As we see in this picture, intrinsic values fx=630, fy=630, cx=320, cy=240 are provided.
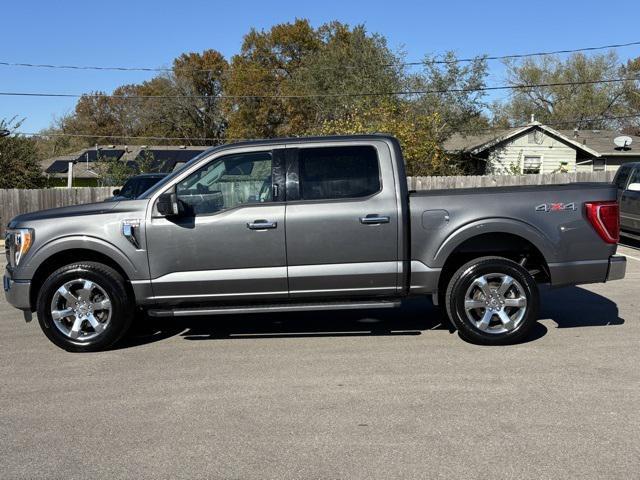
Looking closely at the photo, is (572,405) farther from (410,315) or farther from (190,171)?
(190,171)

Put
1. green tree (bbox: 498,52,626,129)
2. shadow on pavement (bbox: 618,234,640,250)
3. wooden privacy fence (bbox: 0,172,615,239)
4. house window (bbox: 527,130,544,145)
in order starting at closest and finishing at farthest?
shadow on pavement (bbox: 618,234,640,250) → wooden privacy fence (bbox: 0,172,615,239) → house window (bbox: 527,130,544,145) → green tree (bbox: 498,52,626,129)

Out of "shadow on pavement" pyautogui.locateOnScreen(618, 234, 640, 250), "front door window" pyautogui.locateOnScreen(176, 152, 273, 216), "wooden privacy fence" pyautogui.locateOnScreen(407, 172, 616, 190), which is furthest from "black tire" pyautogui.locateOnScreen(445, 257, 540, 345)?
"wooden privacy fence" pyautogui.locateOnScreen(407, 172, 616, 190)

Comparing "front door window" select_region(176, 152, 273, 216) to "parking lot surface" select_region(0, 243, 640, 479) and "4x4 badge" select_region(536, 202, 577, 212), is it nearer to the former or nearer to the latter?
"parking lot surface" select_region(0, 243, 640, 479)

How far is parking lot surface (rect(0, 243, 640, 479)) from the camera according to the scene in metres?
3.77

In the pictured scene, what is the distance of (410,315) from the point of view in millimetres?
7590

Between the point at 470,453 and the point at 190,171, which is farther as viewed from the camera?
the point at 190,171

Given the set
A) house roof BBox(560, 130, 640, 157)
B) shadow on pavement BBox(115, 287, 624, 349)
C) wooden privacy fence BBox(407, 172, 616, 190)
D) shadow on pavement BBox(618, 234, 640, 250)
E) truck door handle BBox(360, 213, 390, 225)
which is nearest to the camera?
truck door handle BBox(360, 213, 390, 225)

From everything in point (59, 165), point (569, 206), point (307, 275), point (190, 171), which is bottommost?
point (307, 275)

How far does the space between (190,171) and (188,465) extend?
311 cm

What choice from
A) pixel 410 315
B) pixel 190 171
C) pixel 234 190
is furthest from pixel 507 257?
pixel 190 171

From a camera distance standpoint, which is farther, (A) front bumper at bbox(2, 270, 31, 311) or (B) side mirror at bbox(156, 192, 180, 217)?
(A) front bumper at bbox(2, 270, 31, 311)

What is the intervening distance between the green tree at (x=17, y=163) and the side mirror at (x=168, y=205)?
19316mm

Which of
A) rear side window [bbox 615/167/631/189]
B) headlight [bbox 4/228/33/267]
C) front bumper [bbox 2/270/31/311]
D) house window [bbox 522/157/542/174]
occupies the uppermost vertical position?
house window [bbox 522/157/542/174]

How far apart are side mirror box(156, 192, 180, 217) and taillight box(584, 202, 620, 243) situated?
12.8ft
